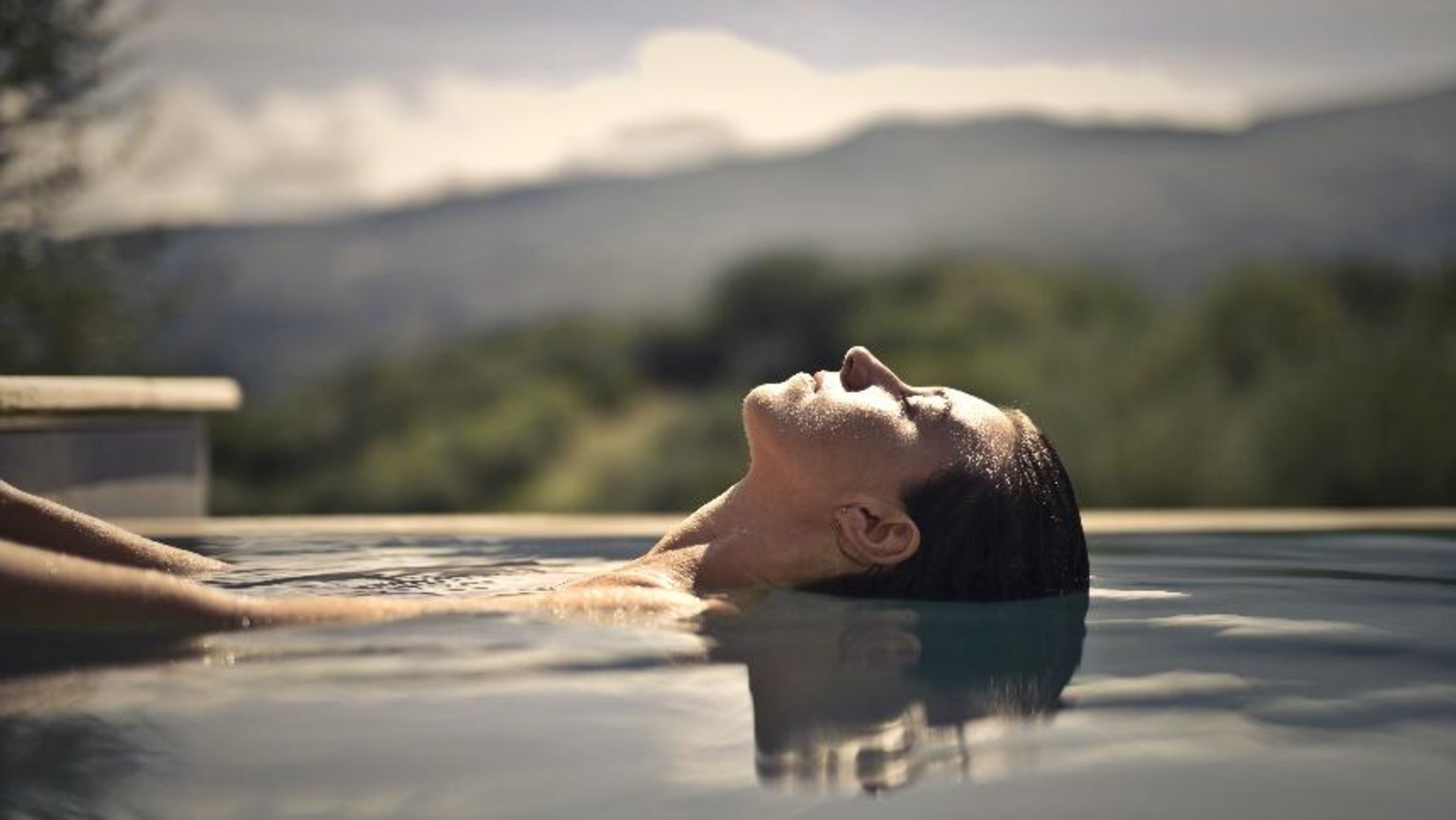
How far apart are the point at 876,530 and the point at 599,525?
7.79 feet

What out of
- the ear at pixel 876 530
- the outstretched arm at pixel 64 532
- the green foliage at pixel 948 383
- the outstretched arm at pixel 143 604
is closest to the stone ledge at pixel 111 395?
the outstretched arm at pixel 64 532

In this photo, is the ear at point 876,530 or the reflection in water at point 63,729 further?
the ear at point 876,530

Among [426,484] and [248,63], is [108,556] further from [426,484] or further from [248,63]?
[248,63]

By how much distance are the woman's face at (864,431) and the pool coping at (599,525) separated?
77.2 inches

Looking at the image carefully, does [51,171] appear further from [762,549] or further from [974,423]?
[974,423]

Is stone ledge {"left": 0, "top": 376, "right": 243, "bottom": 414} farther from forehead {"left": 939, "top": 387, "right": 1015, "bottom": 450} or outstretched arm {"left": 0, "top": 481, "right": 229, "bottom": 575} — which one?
forehead {"left": 939, "top": 387, "right": 1015, "bottom": 450}

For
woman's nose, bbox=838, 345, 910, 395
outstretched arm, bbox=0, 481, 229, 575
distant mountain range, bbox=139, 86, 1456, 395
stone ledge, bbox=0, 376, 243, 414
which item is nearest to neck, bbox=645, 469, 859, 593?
woman's nose, bbox=838, 345, 910, 395

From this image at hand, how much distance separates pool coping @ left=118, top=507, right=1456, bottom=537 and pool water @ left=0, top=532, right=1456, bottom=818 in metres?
1.99

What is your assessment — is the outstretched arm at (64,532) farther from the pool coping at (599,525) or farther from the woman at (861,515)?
the pool coping at (599,525)

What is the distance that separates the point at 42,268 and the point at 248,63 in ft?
50.4

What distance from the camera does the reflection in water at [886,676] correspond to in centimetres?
176

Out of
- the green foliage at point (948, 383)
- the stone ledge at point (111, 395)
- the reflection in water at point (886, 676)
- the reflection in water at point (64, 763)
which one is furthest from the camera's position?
the green foliage at point (948, 383)

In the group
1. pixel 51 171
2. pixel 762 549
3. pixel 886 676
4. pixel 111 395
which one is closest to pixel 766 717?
pixel 886 676

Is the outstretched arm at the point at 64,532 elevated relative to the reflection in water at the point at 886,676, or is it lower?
elevated
